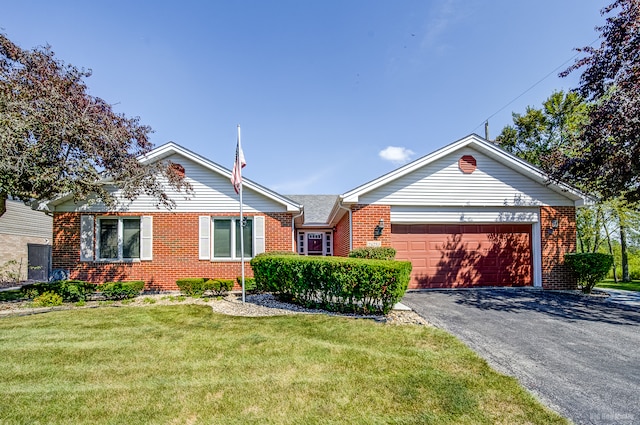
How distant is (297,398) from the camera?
355 cm

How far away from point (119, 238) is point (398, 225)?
956cm

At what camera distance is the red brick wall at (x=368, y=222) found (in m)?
10.6

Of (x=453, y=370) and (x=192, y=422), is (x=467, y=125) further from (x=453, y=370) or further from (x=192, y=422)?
(x=192, y=422)

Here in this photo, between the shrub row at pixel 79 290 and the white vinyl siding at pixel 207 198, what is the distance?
114 inches

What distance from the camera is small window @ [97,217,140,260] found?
11.4 m

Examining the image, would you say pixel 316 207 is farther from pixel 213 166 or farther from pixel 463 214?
pixel 463 214

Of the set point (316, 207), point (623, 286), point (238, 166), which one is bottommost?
point (623, 286)

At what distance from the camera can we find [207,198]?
11.6 m

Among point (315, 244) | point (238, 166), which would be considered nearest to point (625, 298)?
point (238, 166)

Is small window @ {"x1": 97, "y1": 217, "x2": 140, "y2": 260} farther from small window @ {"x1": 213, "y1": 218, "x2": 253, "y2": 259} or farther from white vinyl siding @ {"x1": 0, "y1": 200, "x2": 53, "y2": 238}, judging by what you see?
white vinyl siding @ {"x1": 0, "y1": 200, "x2": 53, "y2": 238}

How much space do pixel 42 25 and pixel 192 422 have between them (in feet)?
34.7

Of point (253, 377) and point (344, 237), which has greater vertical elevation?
point (344, 237)

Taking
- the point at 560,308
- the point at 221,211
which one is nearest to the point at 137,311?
the point at 221,211

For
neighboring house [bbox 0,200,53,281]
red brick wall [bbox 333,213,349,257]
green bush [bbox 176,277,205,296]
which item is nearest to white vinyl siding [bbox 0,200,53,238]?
neighboring house [bbox 0,200,53,281]
